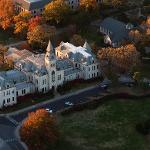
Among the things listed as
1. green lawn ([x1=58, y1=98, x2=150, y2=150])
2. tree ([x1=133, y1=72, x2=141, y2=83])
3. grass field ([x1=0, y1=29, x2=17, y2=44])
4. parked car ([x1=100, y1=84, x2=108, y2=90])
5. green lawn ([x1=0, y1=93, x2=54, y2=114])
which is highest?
grass field ([x1=0, y1=29, x2=17, y2=44])

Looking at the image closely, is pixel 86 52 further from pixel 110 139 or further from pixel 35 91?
pixel 110 139

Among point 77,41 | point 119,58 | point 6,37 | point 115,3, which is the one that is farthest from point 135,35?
point 6,37

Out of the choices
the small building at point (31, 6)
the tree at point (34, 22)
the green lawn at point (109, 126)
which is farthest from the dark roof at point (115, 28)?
the green lawn at point (109, 126)

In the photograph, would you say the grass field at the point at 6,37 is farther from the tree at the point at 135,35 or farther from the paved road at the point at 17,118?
the paved road at the point at 17,118

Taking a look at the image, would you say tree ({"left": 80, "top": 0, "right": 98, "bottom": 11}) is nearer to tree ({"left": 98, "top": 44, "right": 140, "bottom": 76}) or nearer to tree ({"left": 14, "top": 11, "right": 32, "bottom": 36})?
tree ({"left": 14, "top": 11, "right": 32, "bottom": 36})

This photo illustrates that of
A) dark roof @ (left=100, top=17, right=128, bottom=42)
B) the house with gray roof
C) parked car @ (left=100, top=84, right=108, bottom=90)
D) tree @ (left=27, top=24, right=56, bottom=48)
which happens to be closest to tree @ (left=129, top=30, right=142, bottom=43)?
the house with gray roof

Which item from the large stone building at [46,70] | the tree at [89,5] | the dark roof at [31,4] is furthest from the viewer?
the tree at [89,5]

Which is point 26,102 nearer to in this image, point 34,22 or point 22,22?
point 34,22

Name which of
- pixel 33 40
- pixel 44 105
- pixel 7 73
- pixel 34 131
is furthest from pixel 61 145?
pixel 33 40
